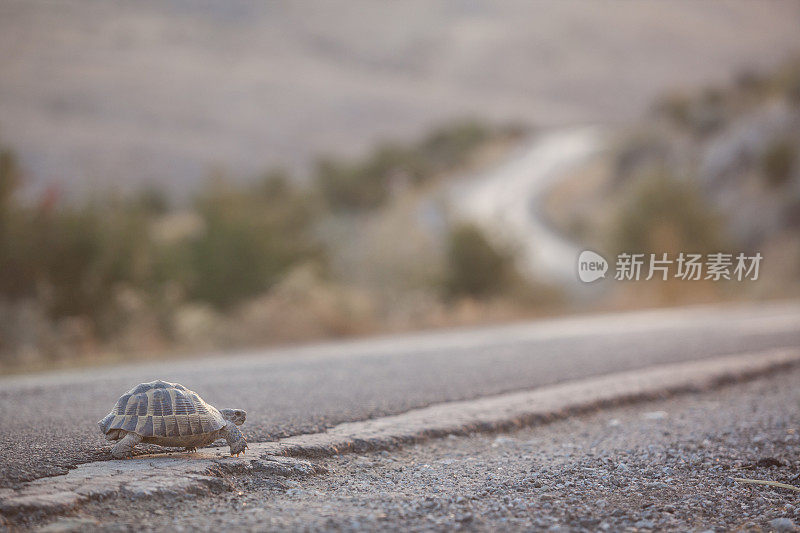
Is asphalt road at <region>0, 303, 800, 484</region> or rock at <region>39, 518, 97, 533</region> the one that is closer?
rock at <region>39, 518, 97, 533</region>

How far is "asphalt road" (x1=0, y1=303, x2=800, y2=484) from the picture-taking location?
15.4 ft

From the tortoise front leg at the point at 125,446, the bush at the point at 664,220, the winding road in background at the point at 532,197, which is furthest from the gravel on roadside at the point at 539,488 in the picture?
the bush at the point at 664,220

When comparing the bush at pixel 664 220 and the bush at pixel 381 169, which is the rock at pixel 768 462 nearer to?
the bush at pixel 664 220

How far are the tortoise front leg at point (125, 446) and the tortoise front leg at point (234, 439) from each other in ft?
1.40

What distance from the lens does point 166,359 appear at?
967 cm

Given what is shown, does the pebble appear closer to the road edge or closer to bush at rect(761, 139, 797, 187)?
the road edge

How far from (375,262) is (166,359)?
10707 millimetres

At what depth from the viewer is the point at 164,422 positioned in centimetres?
393

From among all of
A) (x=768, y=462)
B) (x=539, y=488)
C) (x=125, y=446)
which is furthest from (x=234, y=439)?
(x=768, y=462)

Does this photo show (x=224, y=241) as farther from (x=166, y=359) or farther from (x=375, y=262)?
(x=166, y=359)

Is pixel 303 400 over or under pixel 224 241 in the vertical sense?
under

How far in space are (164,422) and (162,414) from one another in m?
0.05

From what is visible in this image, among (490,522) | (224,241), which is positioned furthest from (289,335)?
(490,522)

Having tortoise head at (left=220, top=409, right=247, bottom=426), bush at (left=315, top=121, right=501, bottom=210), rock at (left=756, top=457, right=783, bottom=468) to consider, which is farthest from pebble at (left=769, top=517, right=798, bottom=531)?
bush at (left=315, top=121, right=501, bottom=210)
